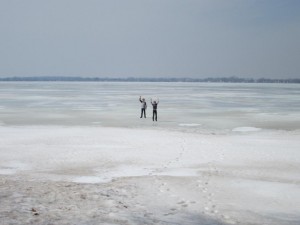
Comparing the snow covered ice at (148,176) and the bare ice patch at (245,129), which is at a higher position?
the snow covered ice at (148,176)

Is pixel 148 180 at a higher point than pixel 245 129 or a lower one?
higher

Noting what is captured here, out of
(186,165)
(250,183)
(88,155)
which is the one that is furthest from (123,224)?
(88,155)

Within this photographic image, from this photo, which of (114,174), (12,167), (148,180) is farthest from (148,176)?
(12,167)

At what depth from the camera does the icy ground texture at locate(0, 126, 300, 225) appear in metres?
7.29

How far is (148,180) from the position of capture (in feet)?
33.5

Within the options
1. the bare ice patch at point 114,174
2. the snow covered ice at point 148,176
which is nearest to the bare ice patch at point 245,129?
the snow covered ice at point 148,176

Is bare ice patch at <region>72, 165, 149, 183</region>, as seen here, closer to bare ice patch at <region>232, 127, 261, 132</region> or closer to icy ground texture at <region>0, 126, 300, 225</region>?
icy ground texture at <region>0, 126, 300, 225</region>

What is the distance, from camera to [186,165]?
12.3 metres

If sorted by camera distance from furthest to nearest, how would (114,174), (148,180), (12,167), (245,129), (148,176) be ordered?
(245,129)
(12,167)
(114,174)
(148,176)
(148,180)

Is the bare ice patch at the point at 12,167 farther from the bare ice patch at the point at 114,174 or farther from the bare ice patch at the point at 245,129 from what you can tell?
the bare ice patch at the point at 245,129

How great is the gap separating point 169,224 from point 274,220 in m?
1.90

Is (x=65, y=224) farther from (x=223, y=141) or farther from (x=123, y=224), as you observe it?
(x=223, y=141)

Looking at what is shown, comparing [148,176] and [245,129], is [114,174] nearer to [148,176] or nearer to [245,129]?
[148,176]

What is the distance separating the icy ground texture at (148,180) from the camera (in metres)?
7.29
